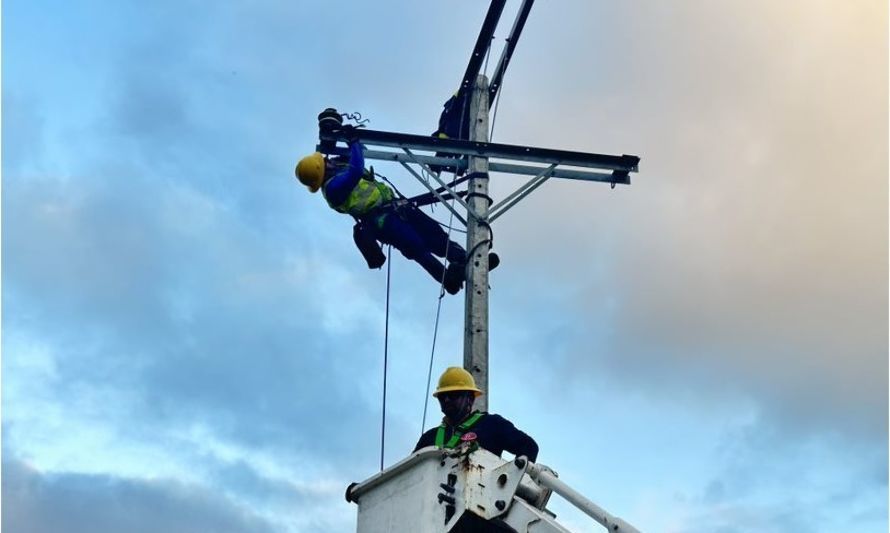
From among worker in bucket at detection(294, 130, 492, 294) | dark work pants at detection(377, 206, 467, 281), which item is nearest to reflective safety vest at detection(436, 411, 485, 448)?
worker in bucket at detection(294, 130, 492, 294)

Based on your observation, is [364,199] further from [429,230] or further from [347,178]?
[429,230]

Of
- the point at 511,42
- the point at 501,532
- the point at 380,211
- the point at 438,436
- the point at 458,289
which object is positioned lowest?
the point at 501,532

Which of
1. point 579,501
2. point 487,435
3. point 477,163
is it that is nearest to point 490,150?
point 477,163

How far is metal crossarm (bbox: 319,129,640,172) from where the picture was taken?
327 inches

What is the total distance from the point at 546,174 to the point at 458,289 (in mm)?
1185

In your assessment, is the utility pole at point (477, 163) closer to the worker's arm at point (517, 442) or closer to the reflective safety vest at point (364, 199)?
the reflective safety vest at point (364, 199)

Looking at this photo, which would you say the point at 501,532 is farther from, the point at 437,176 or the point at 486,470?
the point at 437,176

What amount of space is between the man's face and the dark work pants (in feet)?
9.07

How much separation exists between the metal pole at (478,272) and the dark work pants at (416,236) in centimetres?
66

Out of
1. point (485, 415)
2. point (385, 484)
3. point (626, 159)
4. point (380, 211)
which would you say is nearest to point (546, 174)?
point (626, 159)

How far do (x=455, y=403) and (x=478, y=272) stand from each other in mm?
1918

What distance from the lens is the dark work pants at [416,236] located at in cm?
873

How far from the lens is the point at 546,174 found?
8.57 meters

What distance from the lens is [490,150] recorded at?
8.41 m
